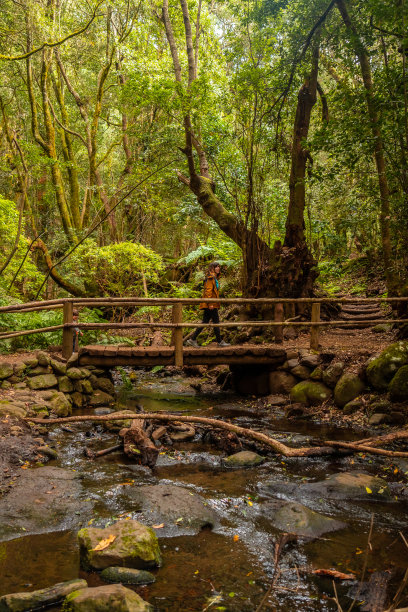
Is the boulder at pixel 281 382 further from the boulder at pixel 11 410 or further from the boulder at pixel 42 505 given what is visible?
the boulder at pixel 42 505

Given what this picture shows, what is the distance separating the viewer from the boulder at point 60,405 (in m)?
6.30

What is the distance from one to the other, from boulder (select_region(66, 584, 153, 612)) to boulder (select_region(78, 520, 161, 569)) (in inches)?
14.9

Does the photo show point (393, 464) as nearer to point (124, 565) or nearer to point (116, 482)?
point (116, 482)

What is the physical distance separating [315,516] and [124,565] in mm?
1595

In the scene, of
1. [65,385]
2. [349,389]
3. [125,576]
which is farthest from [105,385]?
[125,576]

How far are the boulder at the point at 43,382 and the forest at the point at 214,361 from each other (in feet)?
0.07

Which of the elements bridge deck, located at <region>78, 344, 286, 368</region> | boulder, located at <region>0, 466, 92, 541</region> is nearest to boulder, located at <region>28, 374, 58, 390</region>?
bridge deck, located at <region>78, 344, 286, 368</region>

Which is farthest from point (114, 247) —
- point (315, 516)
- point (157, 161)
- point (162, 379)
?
point (315, 516)

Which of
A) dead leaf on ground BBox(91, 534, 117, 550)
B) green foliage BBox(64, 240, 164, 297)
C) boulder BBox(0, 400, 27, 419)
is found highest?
green foliage BBox(64, 240, 164, 297)

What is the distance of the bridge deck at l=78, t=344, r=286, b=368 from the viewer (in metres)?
7.55

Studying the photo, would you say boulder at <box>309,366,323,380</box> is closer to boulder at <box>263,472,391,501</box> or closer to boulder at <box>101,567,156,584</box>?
boulder at <box>263,472,391,501</box>

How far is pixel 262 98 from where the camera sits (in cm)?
988

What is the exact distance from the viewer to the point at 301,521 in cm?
345

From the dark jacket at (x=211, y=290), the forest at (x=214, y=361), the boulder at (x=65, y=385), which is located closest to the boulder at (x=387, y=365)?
the forest at (x=214, y=361)
